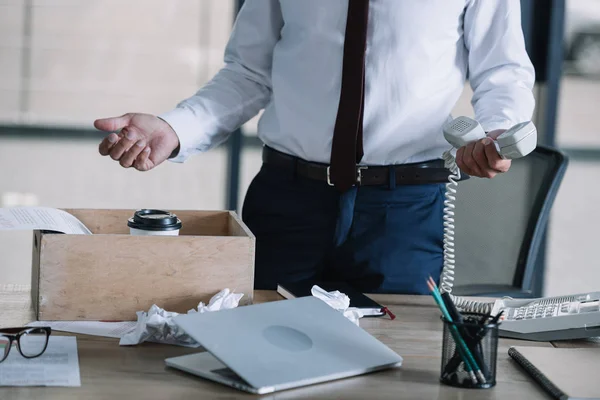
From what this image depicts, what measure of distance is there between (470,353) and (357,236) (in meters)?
0.75

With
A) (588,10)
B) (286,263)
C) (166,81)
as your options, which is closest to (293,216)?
(286,263)

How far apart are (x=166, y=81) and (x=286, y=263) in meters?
2.27

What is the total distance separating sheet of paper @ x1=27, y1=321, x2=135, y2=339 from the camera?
1.30 m

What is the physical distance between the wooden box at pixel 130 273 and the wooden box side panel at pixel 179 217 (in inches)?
7.0

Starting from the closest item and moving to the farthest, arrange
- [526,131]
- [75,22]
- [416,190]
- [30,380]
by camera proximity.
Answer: [30,380]
[526,131]
[416,190]
[75,22]

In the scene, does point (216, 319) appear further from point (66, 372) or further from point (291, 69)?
point (291, 69)

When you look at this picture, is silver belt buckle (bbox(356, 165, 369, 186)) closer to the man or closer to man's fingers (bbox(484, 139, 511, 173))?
the man

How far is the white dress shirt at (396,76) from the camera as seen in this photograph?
6.12 feet

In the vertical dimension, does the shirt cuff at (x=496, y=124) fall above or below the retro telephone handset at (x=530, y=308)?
above

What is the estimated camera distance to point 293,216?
194 centimetres

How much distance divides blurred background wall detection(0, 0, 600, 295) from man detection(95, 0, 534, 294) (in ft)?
6.50

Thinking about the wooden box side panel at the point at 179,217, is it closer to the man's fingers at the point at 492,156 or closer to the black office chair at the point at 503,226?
the man's fingers at the point at 492,156

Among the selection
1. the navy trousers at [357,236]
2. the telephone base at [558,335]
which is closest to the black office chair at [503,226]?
the navy trousers at [357,236]

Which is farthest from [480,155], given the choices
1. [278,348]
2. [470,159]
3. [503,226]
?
[503,226]
